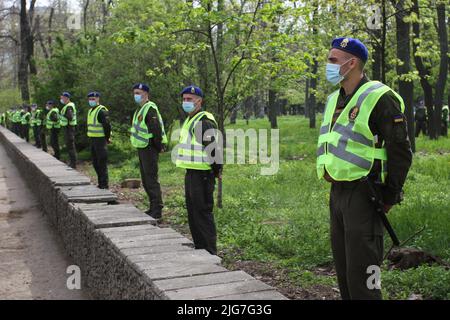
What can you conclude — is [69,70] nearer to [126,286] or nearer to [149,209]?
[149,209]

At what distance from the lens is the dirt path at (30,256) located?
5.86 metres

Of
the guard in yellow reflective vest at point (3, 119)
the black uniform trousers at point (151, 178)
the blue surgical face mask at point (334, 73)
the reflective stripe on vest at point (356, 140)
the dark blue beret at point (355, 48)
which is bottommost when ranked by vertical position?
the guard in yellow reflective vest at point (3, 119)

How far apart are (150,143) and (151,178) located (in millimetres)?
547

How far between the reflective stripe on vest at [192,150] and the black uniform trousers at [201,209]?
0.29 ft

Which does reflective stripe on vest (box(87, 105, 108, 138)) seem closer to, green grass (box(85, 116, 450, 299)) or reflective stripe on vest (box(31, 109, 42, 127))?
green grass (box(85, 116, 450, 299))

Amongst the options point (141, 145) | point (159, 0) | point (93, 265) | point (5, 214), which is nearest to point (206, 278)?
point (93, 265)

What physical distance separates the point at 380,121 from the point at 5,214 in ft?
27.8

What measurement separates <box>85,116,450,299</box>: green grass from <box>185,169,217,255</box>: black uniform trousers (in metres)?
0.52

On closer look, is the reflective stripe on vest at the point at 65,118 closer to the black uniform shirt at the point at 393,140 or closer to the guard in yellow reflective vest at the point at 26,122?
the black uniform shirt at the point at 393,140

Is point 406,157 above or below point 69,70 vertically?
below

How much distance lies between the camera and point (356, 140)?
3627mm

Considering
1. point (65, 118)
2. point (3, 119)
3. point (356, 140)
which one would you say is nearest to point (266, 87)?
point (65, 118)

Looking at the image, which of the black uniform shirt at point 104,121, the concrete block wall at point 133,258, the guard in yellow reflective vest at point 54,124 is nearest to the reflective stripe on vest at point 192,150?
the concrete block wall at point 133,258
